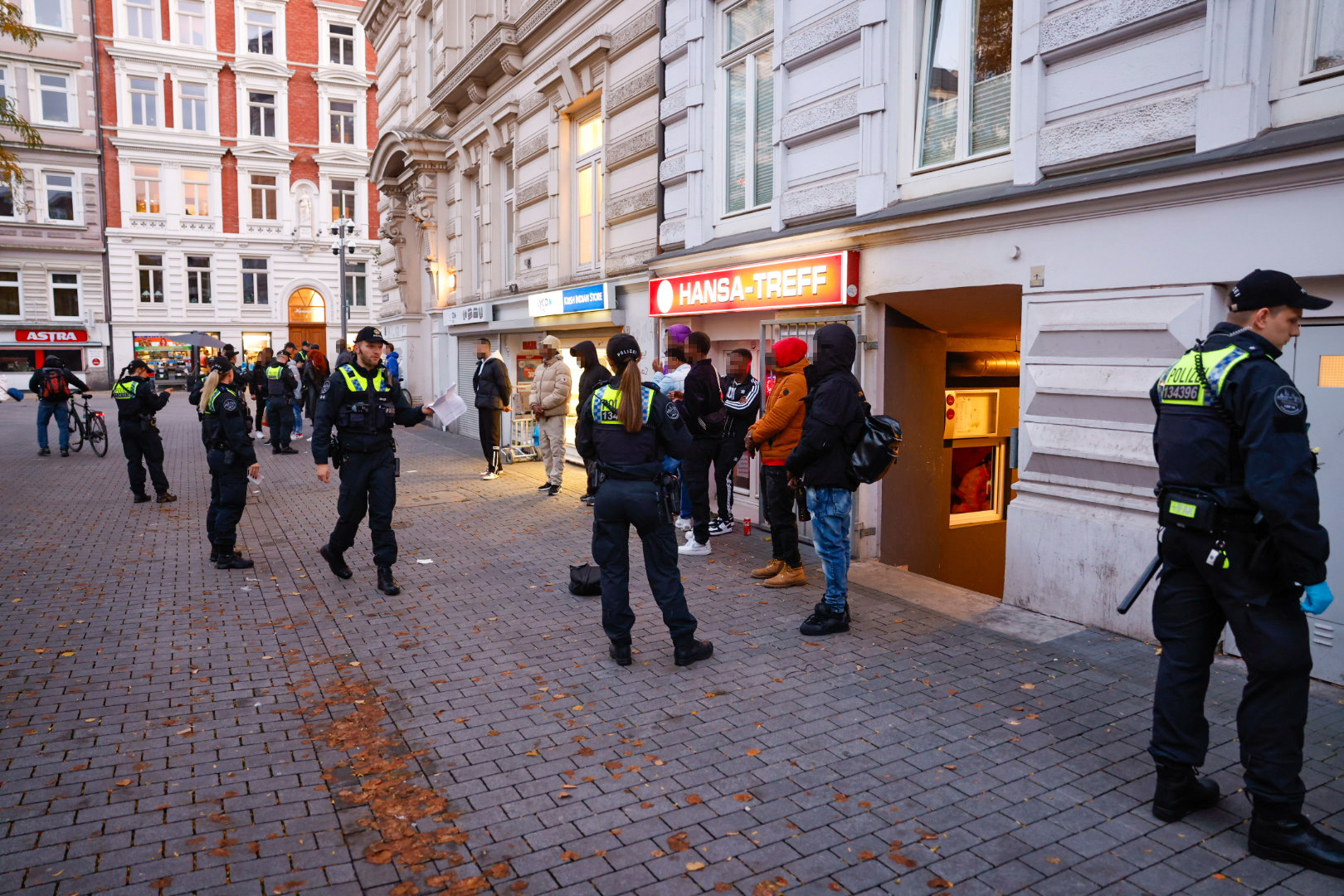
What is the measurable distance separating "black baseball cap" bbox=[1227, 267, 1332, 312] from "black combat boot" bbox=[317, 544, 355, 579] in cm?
684

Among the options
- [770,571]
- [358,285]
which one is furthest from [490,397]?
[358,285]

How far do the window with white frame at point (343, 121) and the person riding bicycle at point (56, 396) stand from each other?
103 ft

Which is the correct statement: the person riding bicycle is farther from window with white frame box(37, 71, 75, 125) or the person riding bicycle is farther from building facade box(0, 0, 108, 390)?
window with white frame box(37, 71, 75, 125)

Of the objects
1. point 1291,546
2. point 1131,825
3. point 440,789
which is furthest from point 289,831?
point 1291,546

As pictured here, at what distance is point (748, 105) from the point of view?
10141mm

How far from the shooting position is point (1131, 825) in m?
3.79

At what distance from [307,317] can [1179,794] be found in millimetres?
45825

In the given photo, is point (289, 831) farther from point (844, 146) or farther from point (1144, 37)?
point (844, 146)

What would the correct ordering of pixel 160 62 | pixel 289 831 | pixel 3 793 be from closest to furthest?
1. pixel 289 831
2. pixel 3 793
3. pixel 160 62

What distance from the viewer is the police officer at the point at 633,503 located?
5.52 metres

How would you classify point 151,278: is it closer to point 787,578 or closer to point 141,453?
point 141,453

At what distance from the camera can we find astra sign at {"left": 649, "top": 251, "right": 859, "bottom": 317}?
27.1ft

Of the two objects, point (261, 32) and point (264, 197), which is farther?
point (264, 197)

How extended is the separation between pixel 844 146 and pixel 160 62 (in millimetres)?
42458
